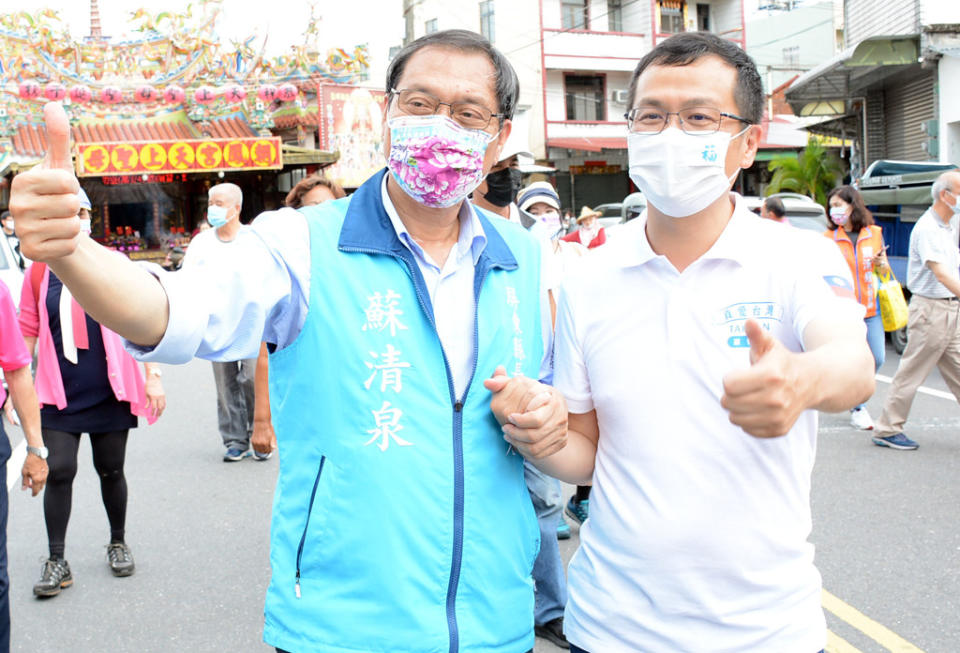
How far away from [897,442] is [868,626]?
10.3 ft

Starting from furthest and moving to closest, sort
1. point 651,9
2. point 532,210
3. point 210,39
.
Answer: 1. point 651,9
2. point 210,39
3. point 532,210

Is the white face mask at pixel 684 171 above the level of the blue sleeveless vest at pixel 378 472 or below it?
above

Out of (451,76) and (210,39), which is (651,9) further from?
(451,76)

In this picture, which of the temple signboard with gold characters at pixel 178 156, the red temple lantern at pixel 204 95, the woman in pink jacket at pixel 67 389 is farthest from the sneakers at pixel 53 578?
the red temple lantern at pixel 204 95

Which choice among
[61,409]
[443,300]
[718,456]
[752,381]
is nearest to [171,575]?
[61,409]

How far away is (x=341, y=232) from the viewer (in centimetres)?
196

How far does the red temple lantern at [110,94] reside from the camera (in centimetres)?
2300

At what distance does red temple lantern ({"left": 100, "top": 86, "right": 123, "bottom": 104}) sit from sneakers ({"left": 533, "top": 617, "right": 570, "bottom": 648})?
22.7 metres

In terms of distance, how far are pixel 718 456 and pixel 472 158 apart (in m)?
0.92

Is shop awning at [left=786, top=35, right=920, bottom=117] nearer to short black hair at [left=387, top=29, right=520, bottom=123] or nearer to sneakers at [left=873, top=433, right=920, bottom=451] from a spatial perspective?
sneakers at [left=873, top=433, right=920, bottom=451]

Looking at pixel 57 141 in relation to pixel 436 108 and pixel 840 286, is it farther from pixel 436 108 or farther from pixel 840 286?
pixel 840 286

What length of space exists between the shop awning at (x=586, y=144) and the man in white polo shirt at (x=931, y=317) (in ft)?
79.5

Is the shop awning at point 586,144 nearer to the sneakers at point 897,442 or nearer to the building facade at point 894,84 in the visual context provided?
the building facade at point 894,84

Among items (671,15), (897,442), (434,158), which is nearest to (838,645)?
(434,158)
